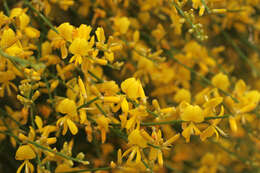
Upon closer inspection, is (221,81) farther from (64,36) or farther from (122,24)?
(64,36)

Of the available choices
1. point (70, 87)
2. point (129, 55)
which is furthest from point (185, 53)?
point (70, 87)

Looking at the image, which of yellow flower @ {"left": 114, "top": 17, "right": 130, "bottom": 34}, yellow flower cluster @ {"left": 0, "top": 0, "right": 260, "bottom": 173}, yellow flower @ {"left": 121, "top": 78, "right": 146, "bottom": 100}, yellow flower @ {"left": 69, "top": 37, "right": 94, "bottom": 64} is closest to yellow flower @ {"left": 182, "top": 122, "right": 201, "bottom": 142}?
yellow flower cluster @ {"left": 0, "top": 0, "right": 260, "bottom": 173}

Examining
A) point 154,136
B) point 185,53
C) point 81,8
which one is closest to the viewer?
point 154,136

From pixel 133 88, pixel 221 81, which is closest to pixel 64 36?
pixel 133 88

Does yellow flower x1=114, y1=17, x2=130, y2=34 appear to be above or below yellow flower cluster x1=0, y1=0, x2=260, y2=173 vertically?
above

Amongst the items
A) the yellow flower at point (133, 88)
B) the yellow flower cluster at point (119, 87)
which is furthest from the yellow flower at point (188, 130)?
the yellow flower at point (133, 88)

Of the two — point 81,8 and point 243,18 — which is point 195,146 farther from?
point 81,8

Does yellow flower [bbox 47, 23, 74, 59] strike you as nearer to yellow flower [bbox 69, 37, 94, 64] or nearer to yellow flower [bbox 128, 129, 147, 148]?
yellow flower [bbox 69, 37, 94, 64]

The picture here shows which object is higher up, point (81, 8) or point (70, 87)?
point (81, 8)
